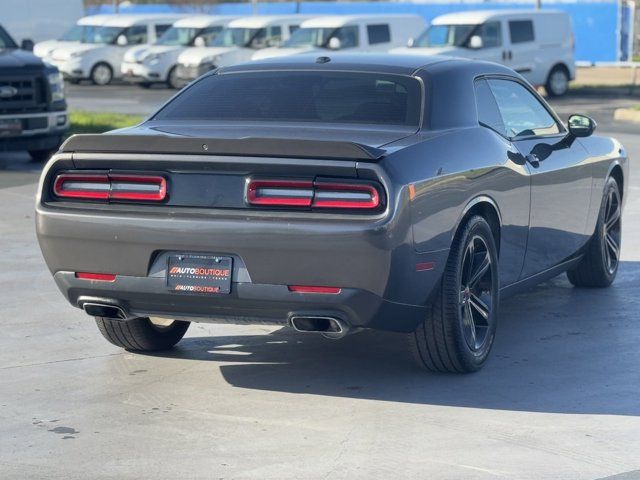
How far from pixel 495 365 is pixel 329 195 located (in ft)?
5.09

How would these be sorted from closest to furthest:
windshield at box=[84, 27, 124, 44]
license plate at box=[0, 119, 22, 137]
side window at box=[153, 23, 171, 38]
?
license plate at box=[0, 119, 22, 137] → windshield at box=[84, 27, 124, 44] → side window at box=[153, 23, 171, 38]

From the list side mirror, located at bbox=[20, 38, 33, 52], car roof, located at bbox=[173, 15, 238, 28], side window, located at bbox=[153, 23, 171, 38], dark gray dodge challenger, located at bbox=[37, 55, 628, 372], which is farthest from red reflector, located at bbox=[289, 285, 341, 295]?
side window, located at bbox=[153, 23, 171, 38]

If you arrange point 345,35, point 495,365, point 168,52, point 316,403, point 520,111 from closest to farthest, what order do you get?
point 316,403 < point 495,365 < point 520,111 < point 345,35 < point 168,52

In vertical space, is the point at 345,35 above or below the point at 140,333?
below

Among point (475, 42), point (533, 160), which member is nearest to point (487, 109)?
point (533, 160)

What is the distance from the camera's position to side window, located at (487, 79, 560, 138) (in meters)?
7.53

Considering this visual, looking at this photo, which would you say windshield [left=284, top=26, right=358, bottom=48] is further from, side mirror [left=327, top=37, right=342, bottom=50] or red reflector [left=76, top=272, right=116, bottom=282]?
red reflector [left=76, top=272, right=116, bottom=282]

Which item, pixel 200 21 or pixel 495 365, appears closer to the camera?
pixel 495 365

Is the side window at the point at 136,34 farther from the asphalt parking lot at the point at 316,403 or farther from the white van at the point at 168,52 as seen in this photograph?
the asphalt parking lot at the point at 316,403

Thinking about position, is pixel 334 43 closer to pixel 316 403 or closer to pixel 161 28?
pixel 161 28

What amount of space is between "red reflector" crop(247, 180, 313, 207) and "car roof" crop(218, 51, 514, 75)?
140cm

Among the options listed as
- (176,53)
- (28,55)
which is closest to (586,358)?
(28,55)

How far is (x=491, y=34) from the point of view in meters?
29.4

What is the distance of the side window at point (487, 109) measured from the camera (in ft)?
23.6
